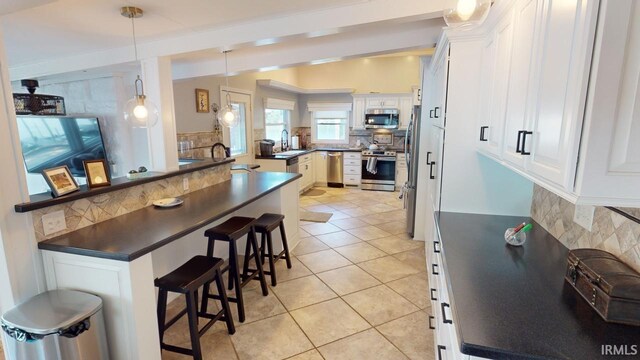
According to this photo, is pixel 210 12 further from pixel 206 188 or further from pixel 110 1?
pixel 206 188

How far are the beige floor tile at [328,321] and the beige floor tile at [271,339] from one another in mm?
73

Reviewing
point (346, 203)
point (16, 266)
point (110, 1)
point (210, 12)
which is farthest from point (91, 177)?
point (346, 203)

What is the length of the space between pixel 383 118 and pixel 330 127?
151 cm

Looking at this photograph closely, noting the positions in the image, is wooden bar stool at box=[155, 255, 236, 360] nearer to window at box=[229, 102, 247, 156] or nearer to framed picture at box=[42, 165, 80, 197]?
framed picture at box=[42, 165, 80, 197]

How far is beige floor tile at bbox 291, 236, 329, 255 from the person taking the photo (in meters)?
3.84

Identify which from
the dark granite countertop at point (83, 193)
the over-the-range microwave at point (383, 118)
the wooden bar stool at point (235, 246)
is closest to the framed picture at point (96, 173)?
the dark granite countertop at point (83, 193)

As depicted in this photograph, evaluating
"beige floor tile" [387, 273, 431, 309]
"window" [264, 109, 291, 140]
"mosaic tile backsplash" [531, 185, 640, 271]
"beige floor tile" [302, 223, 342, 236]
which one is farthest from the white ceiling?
"window" [264, 109, 291, 140]

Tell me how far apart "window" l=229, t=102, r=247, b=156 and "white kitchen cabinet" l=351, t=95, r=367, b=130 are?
2.67 metres

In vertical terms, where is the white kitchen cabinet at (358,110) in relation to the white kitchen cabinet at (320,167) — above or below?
above

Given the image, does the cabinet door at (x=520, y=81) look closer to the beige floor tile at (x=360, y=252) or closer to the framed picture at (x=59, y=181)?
the beige floor tile at (x=360, y=252)

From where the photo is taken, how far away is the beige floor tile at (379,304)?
256 centimetres

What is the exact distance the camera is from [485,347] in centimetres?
98

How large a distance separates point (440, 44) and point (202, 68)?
2841 millimetres

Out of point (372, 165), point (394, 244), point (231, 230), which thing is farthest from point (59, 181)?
point (372, 165)
